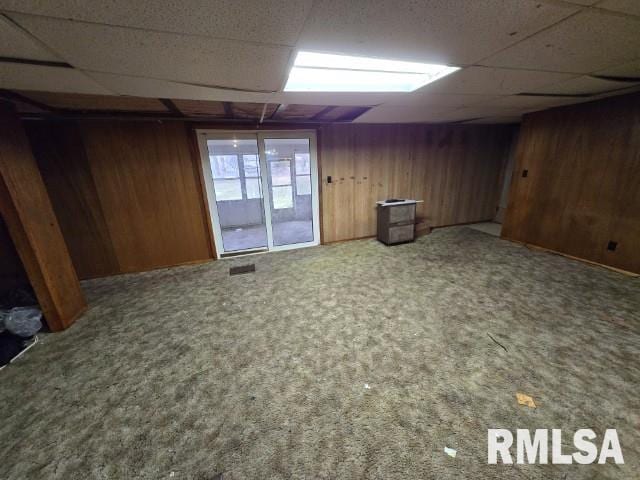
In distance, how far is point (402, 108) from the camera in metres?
2.93

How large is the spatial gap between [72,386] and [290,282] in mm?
2088

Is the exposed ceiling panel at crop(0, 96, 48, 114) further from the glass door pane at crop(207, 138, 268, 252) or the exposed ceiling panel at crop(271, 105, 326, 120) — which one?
the glass door pane at crop(207, 138, 268, 252)

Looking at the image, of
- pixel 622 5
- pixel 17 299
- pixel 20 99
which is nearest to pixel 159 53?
pixel 20 99

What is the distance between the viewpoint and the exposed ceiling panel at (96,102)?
2117 millimetres

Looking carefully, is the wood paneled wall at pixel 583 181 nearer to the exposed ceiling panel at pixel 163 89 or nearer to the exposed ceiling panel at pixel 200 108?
the exposed ceiling panel at pixel 163 89

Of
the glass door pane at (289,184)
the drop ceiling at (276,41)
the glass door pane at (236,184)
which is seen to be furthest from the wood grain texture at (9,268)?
the glass door pane at (289,184)

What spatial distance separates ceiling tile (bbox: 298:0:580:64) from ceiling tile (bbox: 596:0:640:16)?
0.10 m

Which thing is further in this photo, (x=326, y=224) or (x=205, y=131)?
(x=326, y=224)

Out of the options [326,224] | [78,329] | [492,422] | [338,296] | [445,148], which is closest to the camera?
[492,422]

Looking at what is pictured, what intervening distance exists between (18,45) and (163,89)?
0.80 meters

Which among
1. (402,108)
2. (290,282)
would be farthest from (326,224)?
(402,108)

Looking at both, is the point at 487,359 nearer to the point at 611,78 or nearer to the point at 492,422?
the point at 492,422

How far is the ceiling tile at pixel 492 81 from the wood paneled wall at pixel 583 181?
1733 millimetres

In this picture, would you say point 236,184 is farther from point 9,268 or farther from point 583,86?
point 583,86
